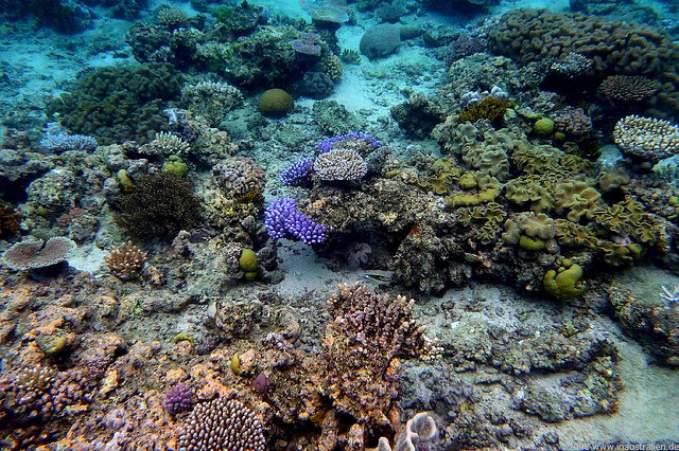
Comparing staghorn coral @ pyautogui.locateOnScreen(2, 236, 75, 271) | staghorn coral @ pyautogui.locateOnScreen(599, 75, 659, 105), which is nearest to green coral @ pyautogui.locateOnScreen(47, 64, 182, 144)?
staghorn coral @ pyautogui.locateOnScreen(2, 236, 75, 271)

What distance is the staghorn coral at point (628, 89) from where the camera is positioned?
7684 millimetres

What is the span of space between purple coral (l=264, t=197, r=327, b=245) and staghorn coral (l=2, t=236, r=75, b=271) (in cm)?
318

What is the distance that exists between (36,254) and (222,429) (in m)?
4.51

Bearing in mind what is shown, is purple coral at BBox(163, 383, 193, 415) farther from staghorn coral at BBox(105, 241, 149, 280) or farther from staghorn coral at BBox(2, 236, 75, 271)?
staghorn coral at BBox(2, 236, 75, 271)

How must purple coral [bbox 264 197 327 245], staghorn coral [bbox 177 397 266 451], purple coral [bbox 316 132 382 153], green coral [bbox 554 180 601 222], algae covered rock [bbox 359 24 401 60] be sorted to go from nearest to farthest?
staghorn coral [bbox 177 397 266 451] < green coral [bbox 554 180 601 222] < purple coral [bbox 264 197 327 245] < purple coral [bbox 316 132 382 153] < algae covered rock [bbox 359 24 401 60]

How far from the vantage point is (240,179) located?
20.3 ft


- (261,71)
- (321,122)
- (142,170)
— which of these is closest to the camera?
(142,170)

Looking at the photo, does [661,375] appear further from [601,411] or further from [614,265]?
[614,265]

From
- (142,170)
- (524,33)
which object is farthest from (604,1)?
(142,170)

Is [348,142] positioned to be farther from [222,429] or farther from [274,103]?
[222,429]

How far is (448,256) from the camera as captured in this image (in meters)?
5.38

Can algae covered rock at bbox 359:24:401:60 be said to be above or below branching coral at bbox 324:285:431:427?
above

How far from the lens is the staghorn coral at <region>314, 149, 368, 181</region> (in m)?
5.71

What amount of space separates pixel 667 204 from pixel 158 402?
7.72 metres
